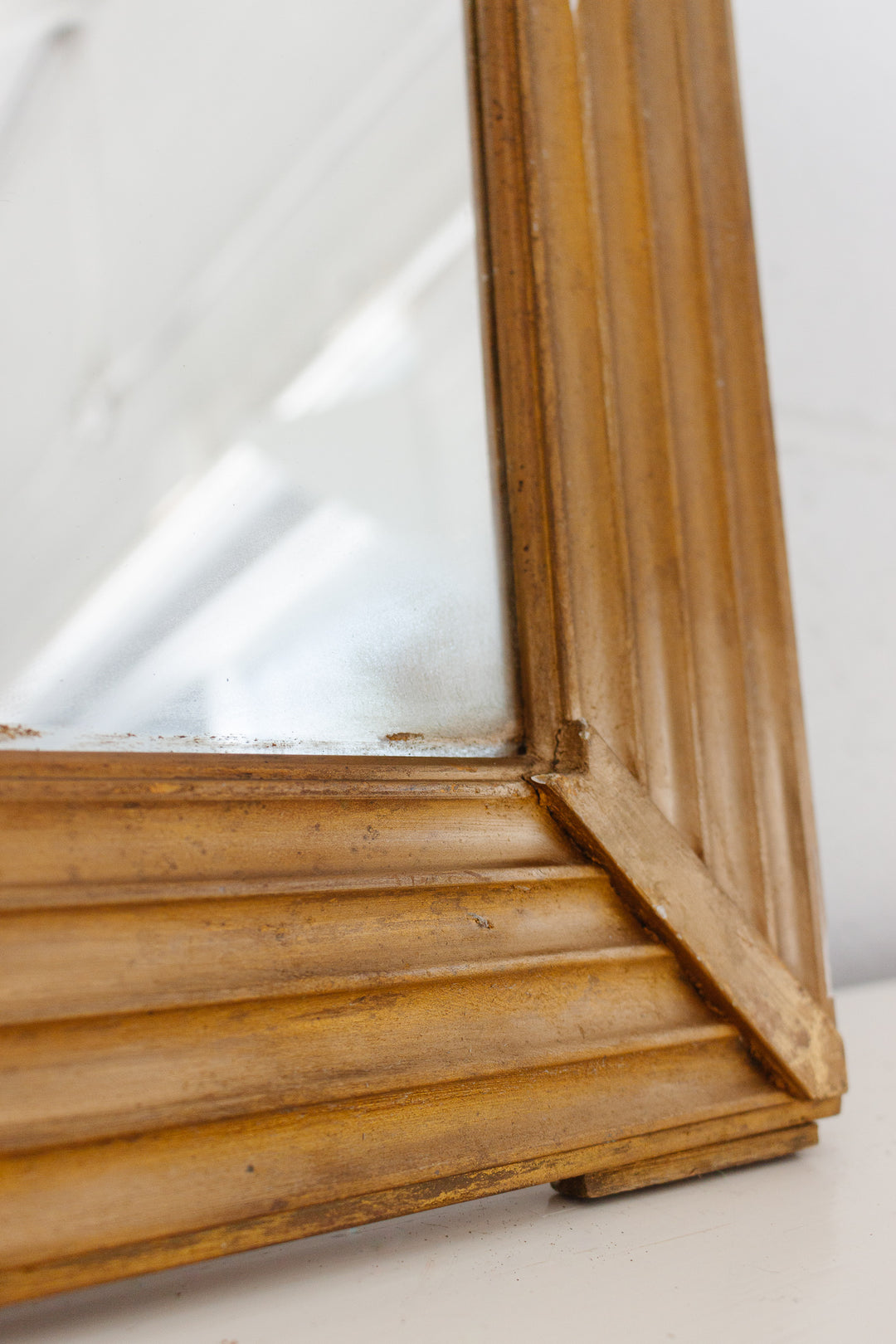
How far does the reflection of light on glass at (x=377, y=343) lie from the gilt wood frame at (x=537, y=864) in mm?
40

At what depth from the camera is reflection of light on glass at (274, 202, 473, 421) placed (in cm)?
64

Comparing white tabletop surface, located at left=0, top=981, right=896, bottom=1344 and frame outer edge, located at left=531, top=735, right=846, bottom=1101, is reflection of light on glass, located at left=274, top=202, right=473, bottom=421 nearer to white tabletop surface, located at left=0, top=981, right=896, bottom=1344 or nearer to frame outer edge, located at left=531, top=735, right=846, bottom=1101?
frame outer edge, located at left=531, top=735, right=846, bottom=1101

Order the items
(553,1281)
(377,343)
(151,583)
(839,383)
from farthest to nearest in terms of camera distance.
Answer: (839,383) → (377,343) → (151,583) → (553,1281)

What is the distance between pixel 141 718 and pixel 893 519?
979mm

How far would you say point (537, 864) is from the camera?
56 centimetres

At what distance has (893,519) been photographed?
3.81 feet

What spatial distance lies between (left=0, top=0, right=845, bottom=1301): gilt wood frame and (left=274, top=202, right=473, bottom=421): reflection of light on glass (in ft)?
0.13

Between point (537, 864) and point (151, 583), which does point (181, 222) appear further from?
point (537, 864)

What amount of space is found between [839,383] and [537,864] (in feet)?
2.86

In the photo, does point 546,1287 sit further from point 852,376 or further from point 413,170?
point 852,376

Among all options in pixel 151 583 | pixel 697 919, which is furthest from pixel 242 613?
pixel 697 919

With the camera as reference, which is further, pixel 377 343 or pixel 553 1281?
pixel 377 343

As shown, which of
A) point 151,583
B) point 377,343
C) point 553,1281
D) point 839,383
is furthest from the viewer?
point 839,383

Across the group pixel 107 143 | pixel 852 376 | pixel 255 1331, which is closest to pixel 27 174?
pixel 107 143
